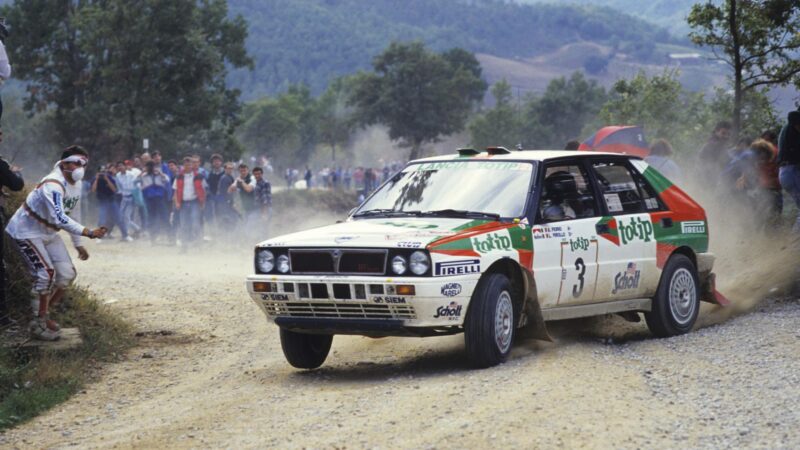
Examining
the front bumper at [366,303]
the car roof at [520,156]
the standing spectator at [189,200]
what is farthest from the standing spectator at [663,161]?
the standing spectator at [189,200]

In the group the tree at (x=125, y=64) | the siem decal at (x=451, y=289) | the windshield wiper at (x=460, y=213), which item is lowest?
the siem decal at (x=451, y=289)

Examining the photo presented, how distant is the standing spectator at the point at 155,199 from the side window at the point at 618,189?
1613 cm

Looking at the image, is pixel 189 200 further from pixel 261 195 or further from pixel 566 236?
pixel 566 236

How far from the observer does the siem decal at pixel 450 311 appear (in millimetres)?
8695

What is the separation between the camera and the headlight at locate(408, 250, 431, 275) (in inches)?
340

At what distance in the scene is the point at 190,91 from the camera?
54719 millimetres

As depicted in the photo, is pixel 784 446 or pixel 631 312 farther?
pixel 631 312

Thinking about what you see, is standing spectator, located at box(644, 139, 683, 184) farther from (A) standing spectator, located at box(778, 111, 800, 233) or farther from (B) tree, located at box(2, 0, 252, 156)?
(B) tree, located at box(2, 0, 252, 156)

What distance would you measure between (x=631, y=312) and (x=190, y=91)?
45.7 m

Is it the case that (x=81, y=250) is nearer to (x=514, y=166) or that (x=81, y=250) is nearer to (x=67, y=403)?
(x=67, y=403)

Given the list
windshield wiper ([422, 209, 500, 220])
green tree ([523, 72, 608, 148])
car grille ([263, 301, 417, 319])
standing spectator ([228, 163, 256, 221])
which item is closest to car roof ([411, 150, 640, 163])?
windshield wiper ([422, 209, 500, 220])

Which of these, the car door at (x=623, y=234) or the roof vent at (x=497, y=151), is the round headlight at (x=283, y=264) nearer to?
the roof vent at (x=497, y=151)

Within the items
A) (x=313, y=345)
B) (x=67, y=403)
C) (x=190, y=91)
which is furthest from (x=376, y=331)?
(x=190, y=91)

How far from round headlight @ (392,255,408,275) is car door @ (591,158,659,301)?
2.32 metres
